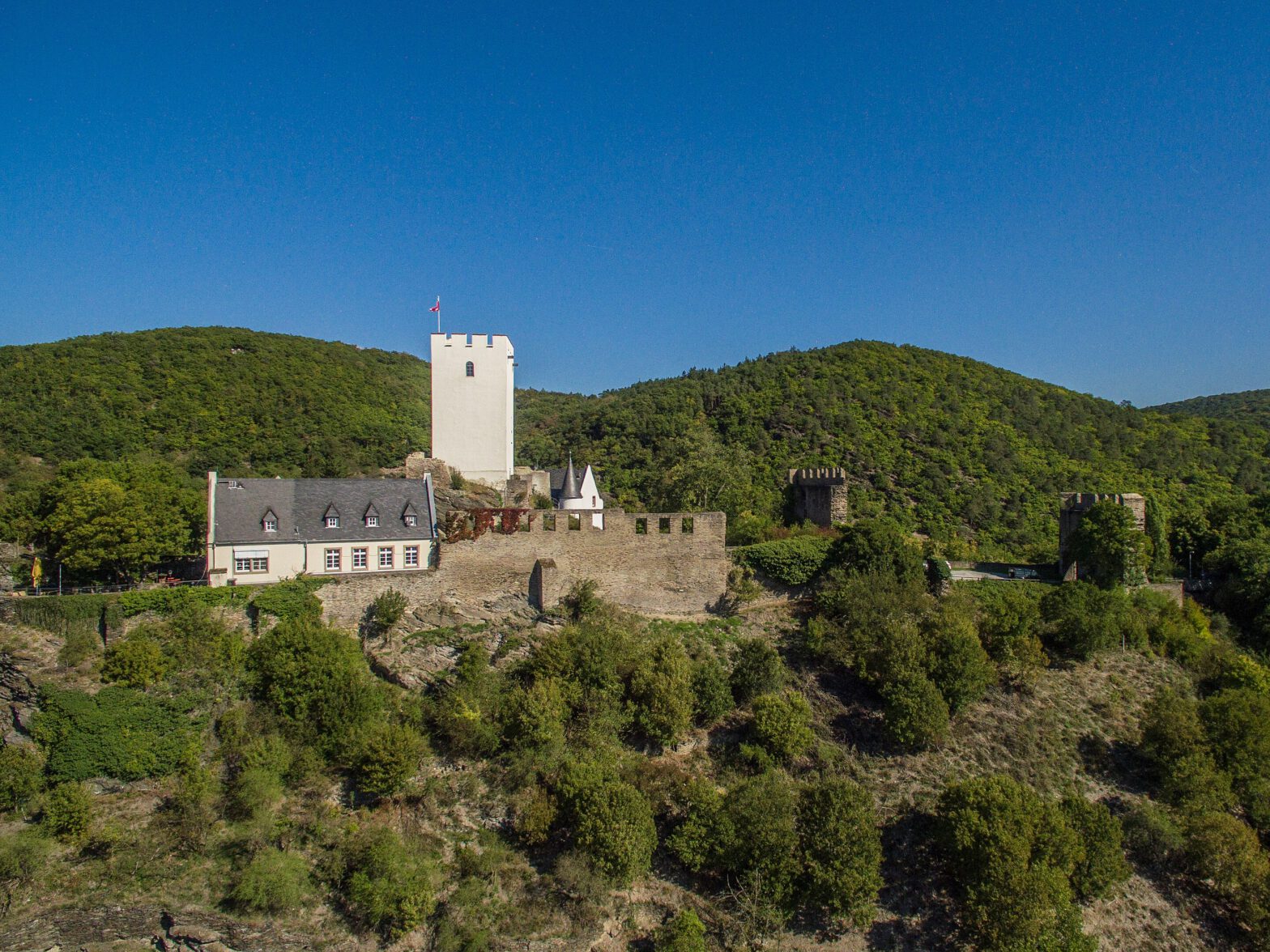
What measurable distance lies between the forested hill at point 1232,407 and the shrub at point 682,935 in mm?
84974

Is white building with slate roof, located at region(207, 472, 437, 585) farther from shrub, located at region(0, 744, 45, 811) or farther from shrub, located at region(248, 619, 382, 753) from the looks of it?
shrub, located at region(0, 744, 45, 811)

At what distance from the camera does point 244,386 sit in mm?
62156

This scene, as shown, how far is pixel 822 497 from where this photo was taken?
3297cm

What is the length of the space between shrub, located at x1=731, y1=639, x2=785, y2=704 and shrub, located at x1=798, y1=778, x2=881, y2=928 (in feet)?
13.4

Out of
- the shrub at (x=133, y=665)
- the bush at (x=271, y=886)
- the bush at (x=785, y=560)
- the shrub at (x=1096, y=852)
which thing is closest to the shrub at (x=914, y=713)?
the shrub at (x=1096, y=852)

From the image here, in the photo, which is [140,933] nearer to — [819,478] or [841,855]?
[841,855]

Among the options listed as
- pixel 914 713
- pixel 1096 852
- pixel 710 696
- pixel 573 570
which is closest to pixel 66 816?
pixel 573 570

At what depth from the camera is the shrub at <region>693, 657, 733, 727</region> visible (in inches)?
894

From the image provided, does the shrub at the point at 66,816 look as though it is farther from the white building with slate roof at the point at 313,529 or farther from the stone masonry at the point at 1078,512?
the stone masonry at the point at 1078,512

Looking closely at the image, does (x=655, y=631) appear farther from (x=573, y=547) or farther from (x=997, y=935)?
(x=997, y=935)

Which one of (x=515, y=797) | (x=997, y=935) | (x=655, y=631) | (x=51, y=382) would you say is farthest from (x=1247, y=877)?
(x=51, y=382)

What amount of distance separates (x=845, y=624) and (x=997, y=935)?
9717 mm

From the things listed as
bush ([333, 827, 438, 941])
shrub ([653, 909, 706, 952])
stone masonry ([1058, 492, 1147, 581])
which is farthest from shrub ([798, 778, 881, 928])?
stone masonry ([1058, 492, 1147, 581])

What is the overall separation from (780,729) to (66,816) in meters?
17.8
